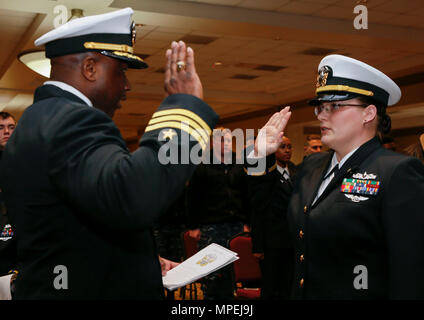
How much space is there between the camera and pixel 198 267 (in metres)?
1.69

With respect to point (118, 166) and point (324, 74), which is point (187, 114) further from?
point (324, 74)

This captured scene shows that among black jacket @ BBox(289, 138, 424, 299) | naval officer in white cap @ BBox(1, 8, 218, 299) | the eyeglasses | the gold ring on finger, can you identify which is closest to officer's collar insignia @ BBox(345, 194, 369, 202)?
black jacket @ BBox(289, 138, 424, 299)

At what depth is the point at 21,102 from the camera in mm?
15188

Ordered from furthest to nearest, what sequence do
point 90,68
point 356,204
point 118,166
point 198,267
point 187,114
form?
point 356,204 < point 198,267 < point 90,68 < point 187,114 < point 118,166

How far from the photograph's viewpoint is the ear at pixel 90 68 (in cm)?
128

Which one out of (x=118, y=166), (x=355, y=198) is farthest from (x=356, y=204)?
(x=118, y=166)

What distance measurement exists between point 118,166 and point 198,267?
75 cm

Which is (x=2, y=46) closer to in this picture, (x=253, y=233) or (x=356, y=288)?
(x=253, y=233)

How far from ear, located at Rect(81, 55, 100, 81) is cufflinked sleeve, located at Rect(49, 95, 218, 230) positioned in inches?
5.6

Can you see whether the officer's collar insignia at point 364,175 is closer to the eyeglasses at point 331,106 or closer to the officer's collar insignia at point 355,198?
the officer's collar insignia at point 355,198

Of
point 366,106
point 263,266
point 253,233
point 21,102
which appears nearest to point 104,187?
point 366,106

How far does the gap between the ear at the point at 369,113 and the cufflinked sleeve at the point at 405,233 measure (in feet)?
0.94

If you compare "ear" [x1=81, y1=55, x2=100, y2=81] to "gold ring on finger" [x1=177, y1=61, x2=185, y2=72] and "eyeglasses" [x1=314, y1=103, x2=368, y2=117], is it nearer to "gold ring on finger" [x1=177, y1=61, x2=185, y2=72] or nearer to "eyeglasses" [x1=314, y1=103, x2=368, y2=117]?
"gold ring on finger" [x1=177, y1=61, x2=185, y2=72]

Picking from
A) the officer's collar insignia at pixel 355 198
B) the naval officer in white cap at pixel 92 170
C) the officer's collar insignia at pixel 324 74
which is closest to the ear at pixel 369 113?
the officer's collar insignia at pixel 324 74
